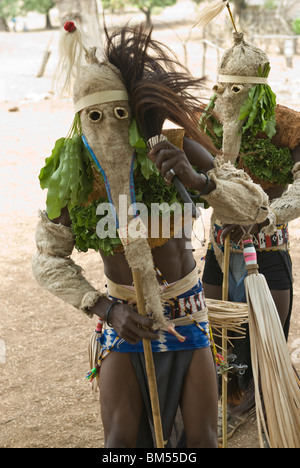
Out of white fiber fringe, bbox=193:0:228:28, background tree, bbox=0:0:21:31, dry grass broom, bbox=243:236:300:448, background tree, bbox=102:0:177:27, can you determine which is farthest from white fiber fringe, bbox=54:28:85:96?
background tree, bbox=0:0:21:31

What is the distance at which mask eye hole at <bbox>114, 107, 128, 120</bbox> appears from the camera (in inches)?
94.5

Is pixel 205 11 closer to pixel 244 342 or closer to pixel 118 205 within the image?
pixel 118 205

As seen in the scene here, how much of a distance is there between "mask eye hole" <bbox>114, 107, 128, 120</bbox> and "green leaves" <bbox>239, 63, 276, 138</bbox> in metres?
1.11

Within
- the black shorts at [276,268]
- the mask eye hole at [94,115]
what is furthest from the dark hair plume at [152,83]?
the black shorts at [276,268]

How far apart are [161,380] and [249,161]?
59.2 inches

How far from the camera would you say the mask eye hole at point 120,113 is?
2.40 metres

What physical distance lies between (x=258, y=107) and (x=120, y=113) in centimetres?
118

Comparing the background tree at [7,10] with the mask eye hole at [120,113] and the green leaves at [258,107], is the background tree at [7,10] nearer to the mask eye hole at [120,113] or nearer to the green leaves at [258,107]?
the green leaves at [258,107]

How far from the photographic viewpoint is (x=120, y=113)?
2422 millimetres

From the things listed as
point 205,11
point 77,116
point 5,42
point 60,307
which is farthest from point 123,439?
point 5,42

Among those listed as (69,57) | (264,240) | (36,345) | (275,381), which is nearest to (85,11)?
(36,345)

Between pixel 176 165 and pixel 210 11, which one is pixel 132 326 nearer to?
pixel 176 165

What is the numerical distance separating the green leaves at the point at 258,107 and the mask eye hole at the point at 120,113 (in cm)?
111
